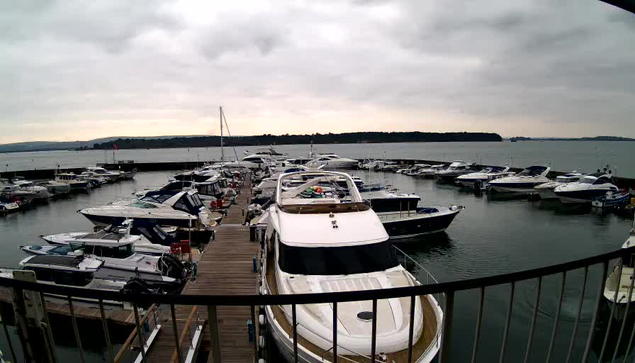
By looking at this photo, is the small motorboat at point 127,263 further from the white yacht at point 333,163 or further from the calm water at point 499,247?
the white yacht at point 333,163

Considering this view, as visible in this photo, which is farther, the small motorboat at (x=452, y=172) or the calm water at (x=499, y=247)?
the small motorboat at (x=452, y=172)

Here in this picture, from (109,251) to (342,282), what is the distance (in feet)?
32.8

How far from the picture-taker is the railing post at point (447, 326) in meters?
2.03

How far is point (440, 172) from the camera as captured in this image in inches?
1930

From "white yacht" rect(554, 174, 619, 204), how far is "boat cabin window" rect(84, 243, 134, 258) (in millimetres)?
33762

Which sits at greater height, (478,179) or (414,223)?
(414,223)

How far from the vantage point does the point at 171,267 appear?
1295 centimetres

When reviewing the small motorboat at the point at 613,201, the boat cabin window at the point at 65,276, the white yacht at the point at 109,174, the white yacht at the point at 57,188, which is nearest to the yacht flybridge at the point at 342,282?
the boat cabin window at the point at 65,276

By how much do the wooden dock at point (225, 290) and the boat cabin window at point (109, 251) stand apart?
2800mm

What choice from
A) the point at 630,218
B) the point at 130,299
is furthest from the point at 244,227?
the point at 630,218

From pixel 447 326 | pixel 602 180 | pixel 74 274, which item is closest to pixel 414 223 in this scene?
pixel 74 274

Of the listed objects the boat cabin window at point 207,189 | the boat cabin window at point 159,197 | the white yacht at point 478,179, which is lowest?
the white yacht at point 478,179

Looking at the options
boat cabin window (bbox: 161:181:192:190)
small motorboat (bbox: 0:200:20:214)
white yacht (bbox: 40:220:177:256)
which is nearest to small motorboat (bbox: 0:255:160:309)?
white yacht (bbox: 40:220:177:256)

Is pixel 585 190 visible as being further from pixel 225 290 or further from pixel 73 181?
pixel 73 181
